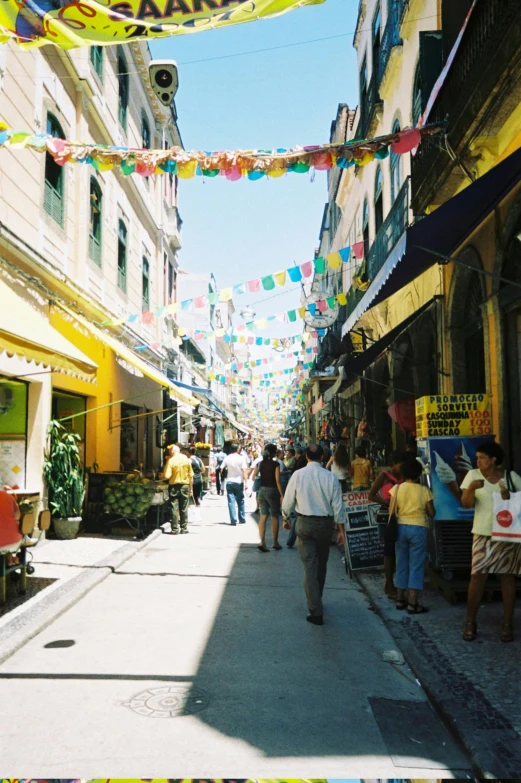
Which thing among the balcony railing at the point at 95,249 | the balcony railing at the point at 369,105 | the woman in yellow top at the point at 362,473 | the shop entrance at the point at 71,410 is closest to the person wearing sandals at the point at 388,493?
the woman in yellow top at the point at 362,473

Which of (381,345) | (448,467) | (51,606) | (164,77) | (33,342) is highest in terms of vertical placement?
(164,77)

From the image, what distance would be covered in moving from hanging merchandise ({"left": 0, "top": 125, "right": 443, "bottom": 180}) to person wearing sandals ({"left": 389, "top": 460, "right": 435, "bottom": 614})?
3.65 m

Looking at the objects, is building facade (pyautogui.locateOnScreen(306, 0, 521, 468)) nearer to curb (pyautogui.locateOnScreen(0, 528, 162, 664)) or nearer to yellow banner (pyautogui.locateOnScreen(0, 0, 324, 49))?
yellow banner (pyautogui.locateOnScreen(0, 0, 324, 49))

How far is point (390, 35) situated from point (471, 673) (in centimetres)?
1354

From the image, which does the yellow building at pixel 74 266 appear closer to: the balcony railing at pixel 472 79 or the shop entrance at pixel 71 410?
the shop entrance at pixel 71 410

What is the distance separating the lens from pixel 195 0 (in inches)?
217

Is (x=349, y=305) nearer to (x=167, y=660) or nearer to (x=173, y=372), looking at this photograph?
(x=173, y=372)

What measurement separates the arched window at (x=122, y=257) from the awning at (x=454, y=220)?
1170 centimetres

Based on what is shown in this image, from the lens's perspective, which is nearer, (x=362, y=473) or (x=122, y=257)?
(x=362, y=473)

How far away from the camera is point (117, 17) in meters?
5.56

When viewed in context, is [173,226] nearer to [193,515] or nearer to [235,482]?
[193,515]

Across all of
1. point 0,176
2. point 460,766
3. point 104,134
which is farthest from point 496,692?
point 104,134

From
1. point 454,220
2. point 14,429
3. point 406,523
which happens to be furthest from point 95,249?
point 406,523

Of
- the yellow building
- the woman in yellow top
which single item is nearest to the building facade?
the woman in yellow top
